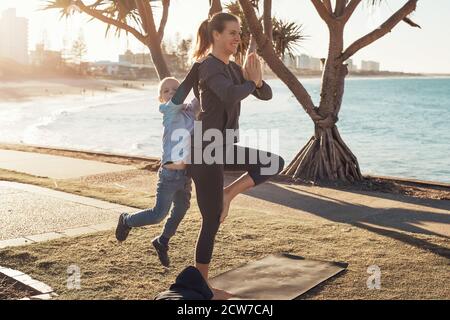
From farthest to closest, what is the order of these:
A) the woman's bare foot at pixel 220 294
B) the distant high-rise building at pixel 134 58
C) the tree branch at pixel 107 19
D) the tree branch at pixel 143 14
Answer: the distant high-rise building at pixel 134 58 → the tree branch at pixel 107 19 → the tree branch at pixel 143 14 → the woman's bare foot at pixel 220 294

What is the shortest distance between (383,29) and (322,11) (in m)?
0.99

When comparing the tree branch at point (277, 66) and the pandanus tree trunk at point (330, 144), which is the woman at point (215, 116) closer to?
the tree branch at point (277, 66)

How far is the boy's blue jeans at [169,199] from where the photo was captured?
4.51m

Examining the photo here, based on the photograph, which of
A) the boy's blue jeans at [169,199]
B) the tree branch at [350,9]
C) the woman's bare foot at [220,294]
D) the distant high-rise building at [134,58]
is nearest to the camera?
the woman's bare foot at [220,294]

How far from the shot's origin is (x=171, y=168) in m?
4.42

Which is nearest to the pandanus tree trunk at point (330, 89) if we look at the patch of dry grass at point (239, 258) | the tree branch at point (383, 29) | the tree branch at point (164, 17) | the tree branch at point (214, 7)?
the tree branch at point (383, 29)

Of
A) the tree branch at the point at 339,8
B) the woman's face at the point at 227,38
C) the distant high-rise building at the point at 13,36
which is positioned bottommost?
the woman's face at the point at 227,38

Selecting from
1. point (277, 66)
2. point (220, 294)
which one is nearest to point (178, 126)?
point (220, 294)

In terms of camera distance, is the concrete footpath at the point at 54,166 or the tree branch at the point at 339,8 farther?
the concrete footpath at the point at 54,166

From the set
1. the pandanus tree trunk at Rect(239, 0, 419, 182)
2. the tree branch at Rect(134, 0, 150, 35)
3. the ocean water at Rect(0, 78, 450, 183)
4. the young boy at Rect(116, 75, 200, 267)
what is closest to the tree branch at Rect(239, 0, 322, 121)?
the pandanus tree trunk at Rect(239, 0, 419, 182)

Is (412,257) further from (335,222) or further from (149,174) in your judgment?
(149,174)

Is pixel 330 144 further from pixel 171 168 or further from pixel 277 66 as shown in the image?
pixel 171 168

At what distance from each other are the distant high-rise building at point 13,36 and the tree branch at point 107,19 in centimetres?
18275

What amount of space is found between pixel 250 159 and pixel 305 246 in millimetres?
1653
